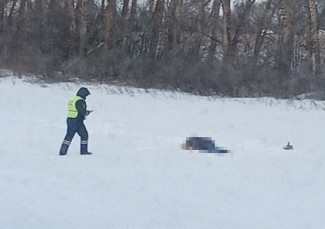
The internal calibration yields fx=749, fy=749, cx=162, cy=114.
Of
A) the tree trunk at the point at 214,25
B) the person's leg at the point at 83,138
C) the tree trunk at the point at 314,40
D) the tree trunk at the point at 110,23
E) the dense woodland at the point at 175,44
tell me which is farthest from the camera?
the tree trunk at the point at 214,25

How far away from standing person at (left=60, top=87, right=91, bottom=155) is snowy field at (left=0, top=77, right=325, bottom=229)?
0.90 feet

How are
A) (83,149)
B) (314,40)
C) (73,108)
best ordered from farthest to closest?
(314,40), (83,149), (73,108)

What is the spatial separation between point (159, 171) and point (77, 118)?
2272 millimetres

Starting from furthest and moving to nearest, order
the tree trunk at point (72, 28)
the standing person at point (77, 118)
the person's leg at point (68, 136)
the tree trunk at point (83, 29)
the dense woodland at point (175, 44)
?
the tree trunk at point (72, 28) → the tree trunk at point (83, 29) → the dense woodland at point (175, 44) → the person's leg at point (68, 136) → the standing person at point (77, 118)

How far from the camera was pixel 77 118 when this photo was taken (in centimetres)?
1435

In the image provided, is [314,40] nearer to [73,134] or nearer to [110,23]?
[110,23]

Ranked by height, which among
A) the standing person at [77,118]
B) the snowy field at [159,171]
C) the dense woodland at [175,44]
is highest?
the dense woodland at [175,44]

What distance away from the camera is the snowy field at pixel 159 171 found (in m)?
9.46

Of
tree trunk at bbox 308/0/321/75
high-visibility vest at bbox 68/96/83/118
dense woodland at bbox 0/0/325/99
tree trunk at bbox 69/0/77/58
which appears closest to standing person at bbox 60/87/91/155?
high-visibility vest at bbox 68/96/83/118

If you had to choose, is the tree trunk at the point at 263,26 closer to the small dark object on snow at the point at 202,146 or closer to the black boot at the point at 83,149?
the small dark object on snow at the point at 202,146

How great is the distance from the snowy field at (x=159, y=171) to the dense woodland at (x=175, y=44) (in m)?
7.51

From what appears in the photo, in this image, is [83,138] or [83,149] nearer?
[83,138]

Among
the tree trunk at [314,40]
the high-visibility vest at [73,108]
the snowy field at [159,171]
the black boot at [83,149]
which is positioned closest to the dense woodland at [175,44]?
the tree trunk at [314,40]

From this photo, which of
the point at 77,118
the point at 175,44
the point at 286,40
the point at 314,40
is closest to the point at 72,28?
the point at 175,44
